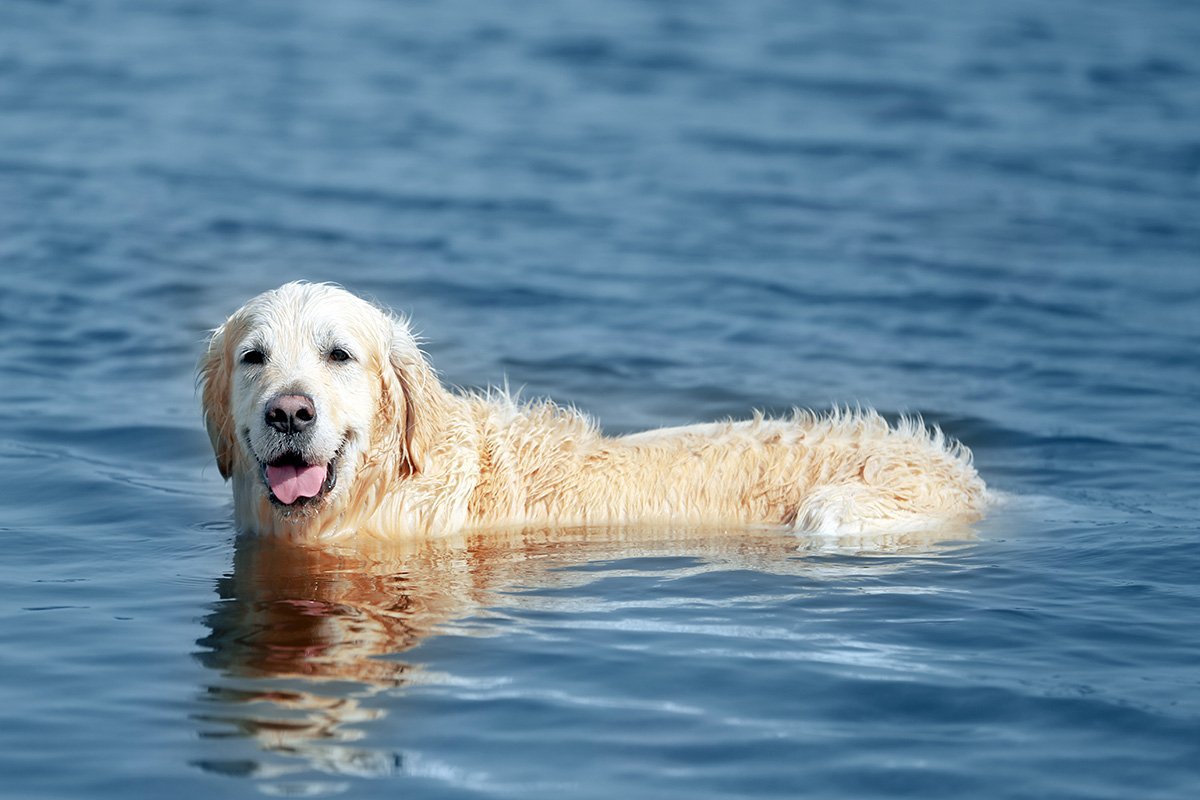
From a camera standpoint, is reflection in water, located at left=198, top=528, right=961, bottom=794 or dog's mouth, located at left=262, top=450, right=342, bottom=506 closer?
reflection in water, located at left=198, top=528, right=961, bottom=794

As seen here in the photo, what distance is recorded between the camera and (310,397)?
23.2 feet

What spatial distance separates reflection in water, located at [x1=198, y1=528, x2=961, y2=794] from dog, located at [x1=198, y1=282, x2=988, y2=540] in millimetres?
124

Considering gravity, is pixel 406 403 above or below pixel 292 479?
above

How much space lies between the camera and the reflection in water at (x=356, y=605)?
217 inches

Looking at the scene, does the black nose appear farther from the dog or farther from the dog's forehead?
the dog's forehead

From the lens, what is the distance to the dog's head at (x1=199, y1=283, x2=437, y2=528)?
711 cm

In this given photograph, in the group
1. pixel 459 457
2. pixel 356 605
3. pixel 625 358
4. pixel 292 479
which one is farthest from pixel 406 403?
pixel 625 358

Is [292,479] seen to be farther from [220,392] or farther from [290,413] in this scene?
[220,392]

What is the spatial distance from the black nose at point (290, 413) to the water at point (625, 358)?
76 cm

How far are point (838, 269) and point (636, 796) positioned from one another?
10.0 meters

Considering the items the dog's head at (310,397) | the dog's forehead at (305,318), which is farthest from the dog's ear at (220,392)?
the dog's forehead at (305,318)

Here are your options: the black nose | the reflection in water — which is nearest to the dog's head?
the black nose

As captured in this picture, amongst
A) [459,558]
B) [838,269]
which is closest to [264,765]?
[459,558]

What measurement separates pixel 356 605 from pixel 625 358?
5392 millimetres
